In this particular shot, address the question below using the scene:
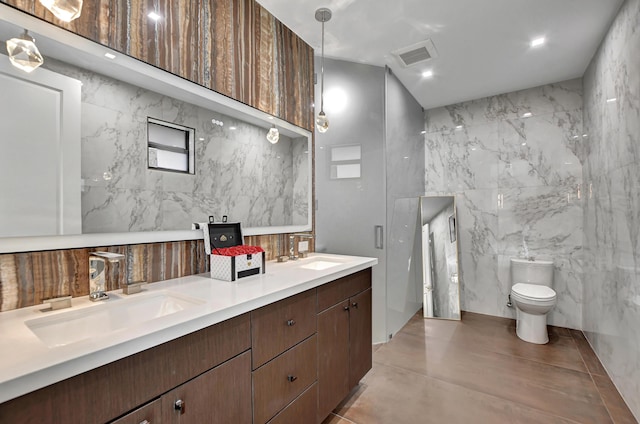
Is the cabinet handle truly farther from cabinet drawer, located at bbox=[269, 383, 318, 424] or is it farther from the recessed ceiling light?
the recessed ceiling light

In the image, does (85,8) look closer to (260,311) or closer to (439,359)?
(260,311)

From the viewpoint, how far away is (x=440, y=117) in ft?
13.1

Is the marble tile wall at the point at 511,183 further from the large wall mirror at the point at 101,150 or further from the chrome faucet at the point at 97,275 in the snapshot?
the chrome faucet at the point at 97,275

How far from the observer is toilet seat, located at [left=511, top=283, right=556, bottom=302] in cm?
281

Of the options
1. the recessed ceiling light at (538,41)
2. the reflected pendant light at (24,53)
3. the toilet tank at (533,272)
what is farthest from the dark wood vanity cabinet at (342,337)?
the recessed ceiling light at (538,41)

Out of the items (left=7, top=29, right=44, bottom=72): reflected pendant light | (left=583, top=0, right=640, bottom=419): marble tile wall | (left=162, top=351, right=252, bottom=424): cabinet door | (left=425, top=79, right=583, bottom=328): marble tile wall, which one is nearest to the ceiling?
(left=583, top=0, right=640, bottom=419): marble tile wall

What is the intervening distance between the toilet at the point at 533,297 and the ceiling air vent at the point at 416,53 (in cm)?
249

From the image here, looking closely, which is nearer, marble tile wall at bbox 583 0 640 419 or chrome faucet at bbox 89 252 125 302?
chrome faucet at bbox 89 252 125 302

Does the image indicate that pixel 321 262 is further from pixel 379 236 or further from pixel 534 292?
pixel 534 292

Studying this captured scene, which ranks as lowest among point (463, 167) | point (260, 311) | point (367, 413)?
point (367, 413)

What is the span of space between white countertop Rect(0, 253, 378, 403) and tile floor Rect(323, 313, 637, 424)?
3.72 feet

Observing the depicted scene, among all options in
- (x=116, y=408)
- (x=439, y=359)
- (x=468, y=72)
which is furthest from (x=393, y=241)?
(x=116, y=408)

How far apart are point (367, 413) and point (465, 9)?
2.90 m

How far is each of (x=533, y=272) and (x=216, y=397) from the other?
3.51m
